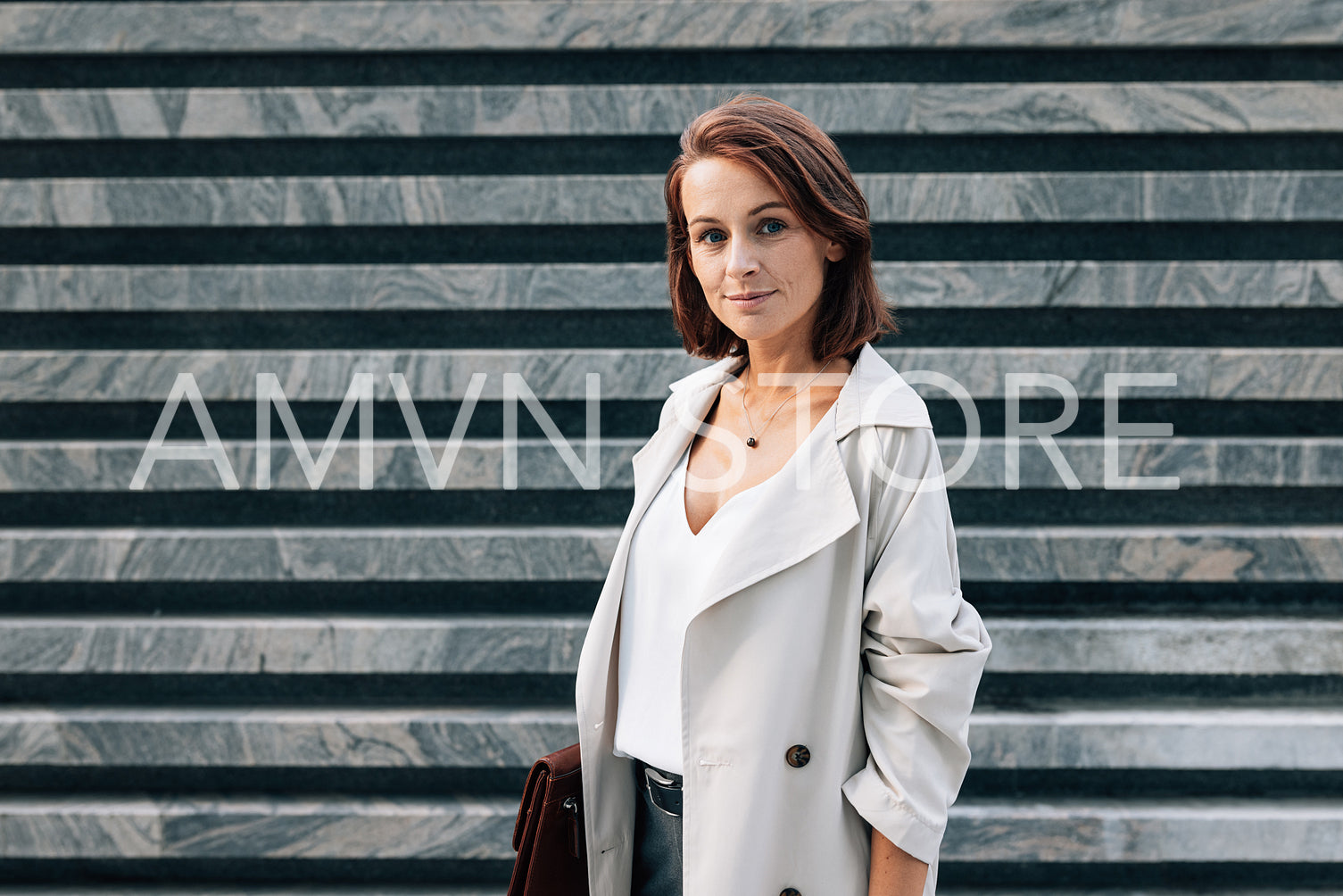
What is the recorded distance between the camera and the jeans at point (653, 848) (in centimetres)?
166

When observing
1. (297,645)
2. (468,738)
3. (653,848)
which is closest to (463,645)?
(468,738)

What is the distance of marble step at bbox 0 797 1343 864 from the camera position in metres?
2.89

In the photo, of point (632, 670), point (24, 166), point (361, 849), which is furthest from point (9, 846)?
point (632, 670)

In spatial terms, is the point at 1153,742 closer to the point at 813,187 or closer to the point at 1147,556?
the point at 1147,556

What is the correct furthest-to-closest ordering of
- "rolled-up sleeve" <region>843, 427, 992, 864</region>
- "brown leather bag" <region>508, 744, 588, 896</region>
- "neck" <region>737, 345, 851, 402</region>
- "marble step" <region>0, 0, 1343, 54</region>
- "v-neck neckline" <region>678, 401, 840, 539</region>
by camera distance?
"marble step" <region>0, 0, 1343, 54</region> → "brown leather bag" <region>508, 744, 588, 896</region> → "neck" <region>737, 345, 851, 402</region> → "v-neck neckline" <region>678, 401, 840, 539</region> → "rolled-up sleeve" <region>843, 427, 992, 864</region>

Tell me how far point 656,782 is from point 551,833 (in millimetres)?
300

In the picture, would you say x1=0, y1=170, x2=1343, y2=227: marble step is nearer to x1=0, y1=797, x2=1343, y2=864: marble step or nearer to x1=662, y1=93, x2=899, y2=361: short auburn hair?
x1=662, y1=93, x2=899, y2=361: short auburn hair

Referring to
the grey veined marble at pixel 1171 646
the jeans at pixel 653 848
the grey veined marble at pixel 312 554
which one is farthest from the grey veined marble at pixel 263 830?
the grey veined marble at pixel 1171 646

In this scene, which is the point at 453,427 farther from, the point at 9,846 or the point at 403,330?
the point at 9,846

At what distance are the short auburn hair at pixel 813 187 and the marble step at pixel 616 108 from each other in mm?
1444

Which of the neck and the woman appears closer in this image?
the woman

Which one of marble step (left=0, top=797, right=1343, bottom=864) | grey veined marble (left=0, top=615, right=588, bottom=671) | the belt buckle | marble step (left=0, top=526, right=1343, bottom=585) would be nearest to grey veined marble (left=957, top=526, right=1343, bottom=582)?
marble step (left=0, top=526, right=1343, bottom=585)

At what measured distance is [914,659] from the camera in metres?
1.40

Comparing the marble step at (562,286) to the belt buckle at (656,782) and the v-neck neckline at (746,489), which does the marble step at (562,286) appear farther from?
the belt buckle at (656,782)
